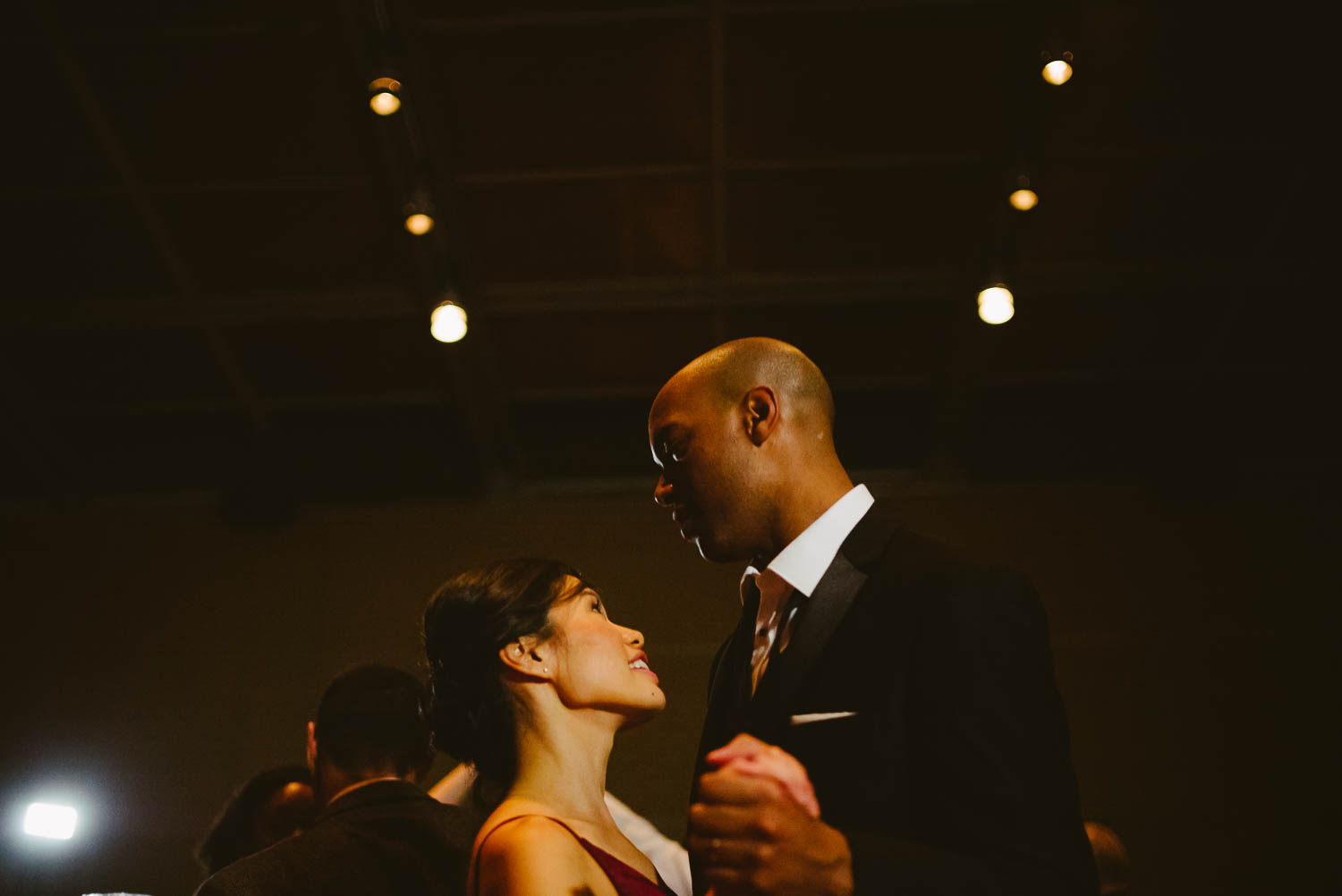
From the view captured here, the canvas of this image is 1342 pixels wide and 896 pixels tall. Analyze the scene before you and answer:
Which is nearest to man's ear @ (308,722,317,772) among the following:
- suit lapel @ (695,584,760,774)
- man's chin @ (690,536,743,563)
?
suit lapel @ (695,584,760,774)

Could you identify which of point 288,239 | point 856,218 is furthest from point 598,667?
point 288,239

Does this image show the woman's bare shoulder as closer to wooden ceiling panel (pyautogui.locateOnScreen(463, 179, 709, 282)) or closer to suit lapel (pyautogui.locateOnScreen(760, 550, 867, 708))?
suit lapel (pyautogui.locateOnScreen(760, 550, 867, 708))

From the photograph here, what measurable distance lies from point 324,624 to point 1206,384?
552cm

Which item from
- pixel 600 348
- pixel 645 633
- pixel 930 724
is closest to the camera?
pixel 930 724

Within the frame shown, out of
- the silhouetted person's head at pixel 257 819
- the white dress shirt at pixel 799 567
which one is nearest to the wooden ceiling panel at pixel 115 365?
the silhouetted person's head at pixel 257 819

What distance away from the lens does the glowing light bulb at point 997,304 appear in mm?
5023

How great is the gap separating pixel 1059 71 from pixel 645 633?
3711mm

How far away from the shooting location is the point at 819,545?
60.9 inches

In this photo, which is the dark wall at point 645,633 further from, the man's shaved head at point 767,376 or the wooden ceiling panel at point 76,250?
the man's shaved head at point 767,376

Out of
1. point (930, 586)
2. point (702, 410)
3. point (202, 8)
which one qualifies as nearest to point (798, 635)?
point (930, 586)

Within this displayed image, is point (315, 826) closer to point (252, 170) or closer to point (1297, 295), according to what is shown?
point (252, 170)

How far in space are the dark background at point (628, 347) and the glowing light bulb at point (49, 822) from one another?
1.25 meters

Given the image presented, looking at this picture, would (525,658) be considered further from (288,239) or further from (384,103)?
(288,239)

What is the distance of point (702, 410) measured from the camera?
1769mm
